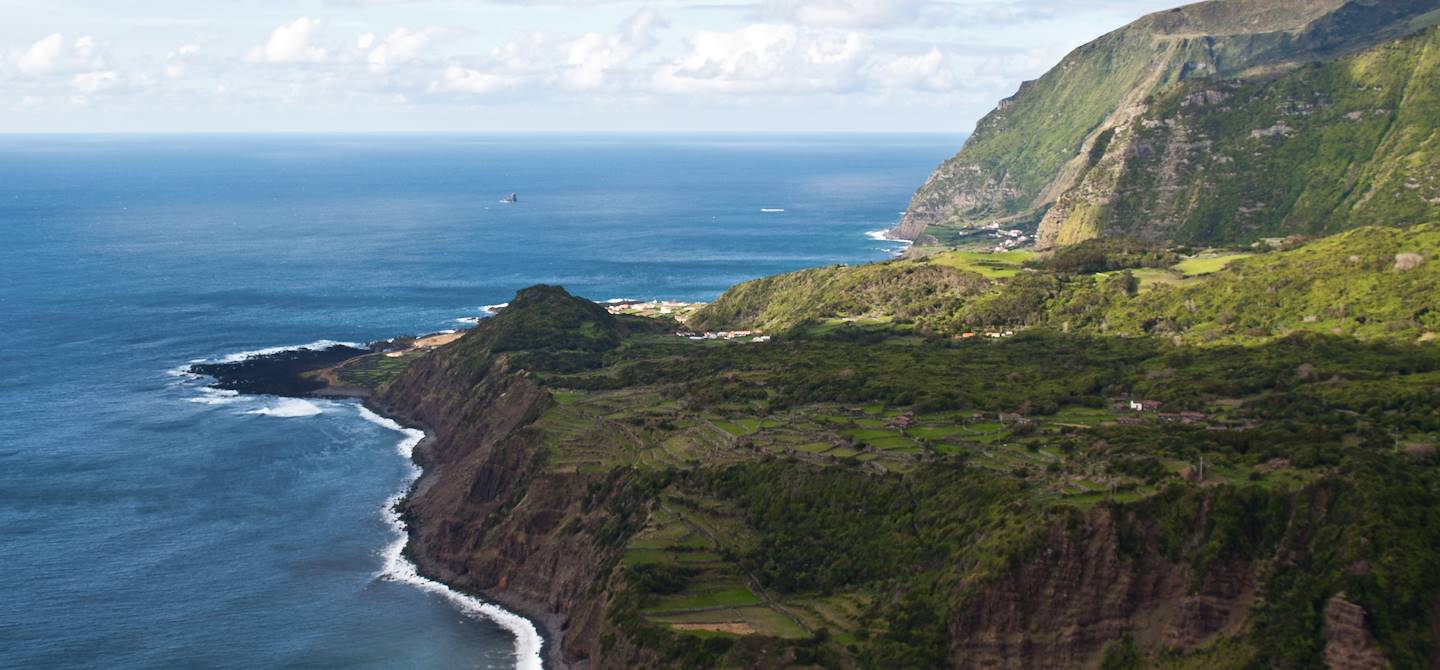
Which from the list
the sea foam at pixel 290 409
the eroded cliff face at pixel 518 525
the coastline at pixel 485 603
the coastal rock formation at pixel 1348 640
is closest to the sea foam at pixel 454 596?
the coastline at pixel 485 603

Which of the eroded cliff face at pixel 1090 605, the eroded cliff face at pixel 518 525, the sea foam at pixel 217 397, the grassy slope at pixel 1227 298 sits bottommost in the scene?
the sea foam at pixel 217 397

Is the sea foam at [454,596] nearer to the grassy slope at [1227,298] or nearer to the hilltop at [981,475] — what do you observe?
the hilltop at [981,475]

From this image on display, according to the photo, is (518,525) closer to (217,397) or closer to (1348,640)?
(1348,640)

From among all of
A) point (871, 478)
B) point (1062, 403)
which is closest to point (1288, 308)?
point (1062, 403)

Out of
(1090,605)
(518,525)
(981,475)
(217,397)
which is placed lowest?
(217,397)

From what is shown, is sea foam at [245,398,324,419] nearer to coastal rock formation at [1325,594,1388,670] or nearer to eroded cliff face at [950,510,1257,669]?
eroded cliff face at [950,510,1257,669]

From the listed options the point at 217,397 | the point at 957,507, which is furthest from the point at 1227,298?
the point at 217,397

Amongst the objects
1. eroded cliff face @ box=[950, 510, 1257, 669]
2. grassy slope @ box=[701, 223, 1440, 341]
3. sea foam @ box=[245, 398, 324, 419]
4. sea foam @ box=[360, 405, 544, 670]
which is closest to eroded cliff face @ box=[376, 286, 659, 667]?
sea foam @ box=[360, 405, 544, 670]

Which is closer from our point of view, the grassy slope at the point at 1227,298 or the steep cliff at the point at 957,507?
the steep cliff at the point at 957,507
